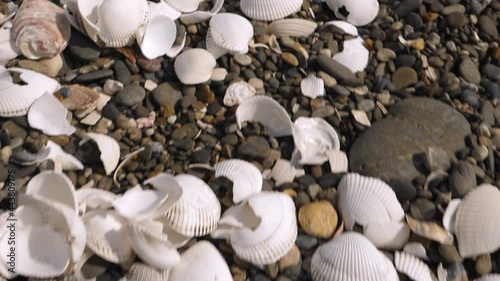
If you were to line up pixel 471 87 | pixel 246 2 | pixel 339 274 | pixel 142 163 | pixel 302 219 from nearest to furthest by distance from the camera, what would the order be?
pixel 339 274
pixel 302 219
pixel 142 163
pixel 471 87
pixel 246 2

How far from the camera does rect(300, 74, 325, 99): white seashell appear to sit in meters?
2.96

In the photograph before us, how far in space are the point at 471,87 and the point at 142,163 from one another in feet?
5.87

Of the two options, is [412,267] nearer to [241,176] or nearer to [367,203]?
[367,203]

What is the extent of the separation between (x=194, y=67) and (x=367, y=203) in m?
1.16

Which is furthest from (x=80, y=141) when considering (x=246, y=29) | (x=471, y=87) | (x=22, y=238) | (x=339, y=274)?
(x=471, y=87)

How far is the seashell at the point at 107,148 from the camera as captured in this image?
262 centimetres

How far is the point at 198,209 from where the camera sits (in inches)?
92.4

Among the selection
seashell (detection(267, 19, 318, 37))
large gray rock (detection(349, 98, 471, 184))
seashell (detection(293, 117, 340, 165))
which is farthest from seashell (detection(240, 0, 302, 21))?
large gray rock (detection(349, 98, 471, 184))

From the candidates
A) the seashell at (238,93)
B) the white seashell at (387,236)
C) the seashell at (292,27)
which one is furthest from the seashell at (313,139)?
the seashell at (292,27)

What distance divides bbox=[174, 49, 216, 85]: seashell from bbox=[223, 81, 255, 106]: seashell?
0.16 meters

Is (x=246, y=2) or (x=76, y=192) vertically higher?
(x=246, y=2)

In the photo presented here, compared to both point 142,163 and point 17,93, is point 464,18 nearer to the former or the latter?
point 142,163

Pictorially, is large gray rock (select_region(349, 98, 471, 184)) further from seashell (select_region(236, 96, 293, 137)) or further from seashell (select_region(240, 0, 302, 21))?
seashell (select_region(240, 0, 302, 21))

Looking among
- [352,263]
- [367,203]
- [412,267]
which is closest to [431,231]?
[412,267]
